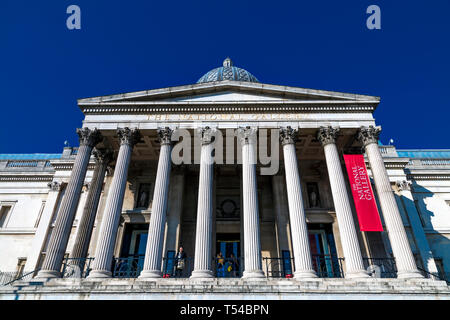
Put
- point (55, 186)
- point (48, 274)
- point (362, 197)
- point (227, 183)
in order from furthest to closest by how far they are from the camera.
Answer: point (55, 186), point (227, 183), point (362, 197), point (48, 274)

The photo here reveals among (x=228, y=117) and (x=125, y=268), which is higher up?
(x=228, y=117)

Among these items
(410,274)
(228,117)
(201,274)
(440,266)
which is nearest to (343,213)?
(410,274)

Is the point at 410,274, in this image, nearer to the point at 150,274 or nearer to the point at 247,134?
the point at 247,134

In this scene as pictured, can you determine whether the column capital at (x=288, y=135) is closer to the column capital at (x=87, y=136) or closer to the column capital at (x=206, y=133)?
the column capital at (x=206, y=133)

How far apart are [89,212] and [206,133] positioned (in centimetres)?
835

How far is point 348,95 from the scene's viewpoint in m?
18.4

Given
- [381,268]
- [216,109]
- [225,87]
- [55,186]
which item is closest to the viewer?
[381,268]

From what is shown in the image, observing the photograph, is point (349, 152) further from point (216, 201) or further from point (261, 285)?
point (261, 285)

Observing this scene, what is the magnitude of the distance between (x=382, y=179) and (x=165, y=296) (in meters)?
12.4

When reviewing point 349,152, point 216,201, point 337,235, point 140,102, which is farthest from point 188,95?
point 337,235

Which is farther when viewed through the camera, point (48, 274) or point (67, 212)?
point (67, 212)

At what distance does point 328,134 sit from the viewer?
57.1 ft

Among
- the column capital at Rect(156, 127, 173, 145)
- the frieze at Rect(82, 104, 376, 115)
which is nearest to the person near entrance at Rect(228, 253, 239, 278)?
the column capital at Rect(156, 127, 173, 145)

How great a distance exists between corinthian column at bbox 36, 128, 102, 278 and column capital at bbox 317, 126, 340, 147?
1337cm
